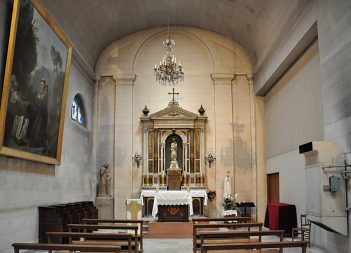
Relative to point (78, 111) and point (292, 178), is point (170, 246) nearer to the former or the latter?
point (292, 178)

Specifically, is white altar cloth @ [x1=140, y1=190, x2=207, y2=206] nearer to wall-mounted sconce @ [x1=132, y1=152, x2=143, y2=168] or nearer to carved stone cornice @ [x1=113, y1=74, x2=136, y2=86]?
wall-mounted sconce @ [x1=132, y1=152, x2=143, y2=168]

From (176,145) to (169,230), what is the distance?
4496mm

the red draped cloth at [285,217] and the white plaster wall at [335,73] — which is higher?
the white plaster wall at [335,73]

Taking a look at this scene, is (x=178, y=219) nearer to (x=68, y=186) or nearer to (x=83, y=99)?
(x=68, y=186)

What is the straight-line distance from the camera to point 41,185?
39.7ft

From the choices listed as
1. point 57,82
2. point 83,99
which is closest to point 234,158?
point 83,99

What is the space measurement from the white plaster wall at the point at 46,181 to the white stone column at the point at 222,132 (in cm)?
495

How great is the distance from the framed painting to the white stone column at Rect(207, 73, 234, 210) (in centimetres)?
739

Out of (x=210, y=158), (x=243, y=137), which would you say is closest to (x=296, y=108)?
(x=243, y=137)

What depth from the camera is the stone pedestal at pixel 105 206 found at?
17953 millimetres

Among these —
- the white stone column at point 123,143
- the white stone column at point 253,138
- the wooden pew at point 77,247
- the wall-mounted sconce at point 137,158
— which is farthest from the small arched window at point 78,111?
the wooden pew at point 77,247

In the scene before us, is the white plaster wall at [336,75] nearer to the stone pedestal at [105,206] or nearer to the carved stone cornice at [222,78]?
the carved stone cornice at [222,78]

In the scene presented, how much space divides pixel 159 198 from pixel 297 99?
19.2ft

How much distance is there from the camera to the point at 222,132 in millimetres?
18641
